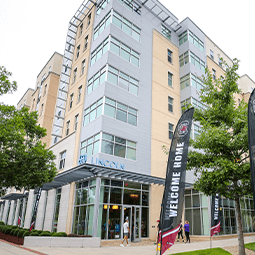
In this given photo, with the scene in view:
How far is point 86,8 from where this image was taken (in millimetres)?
28906

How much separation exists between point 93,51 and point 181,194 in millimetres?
20212

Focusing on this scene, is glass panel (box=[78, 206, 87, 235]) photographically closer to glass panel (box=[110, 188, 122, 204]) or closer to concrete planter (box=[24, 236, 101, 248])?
glass panel (box=[110, 188, 122, 204])

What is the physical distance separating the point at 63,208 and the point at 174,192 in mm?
15970

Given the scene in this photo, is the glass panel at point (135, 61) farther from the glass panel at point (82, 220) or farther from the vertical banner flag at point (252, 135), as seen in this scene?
the vertical banner flag at point (252, 135)

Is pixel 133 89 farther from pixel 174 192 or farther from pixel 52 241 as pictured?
pixel 174 192

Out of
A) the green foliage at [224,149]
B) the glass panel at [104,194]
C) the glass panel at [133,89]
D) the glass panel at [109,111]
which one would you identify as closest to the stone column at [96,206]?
the glass panel at [104,194]

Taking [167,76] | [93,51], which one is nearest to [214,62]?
[167,76]

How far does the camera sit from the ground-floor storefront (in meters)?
17.8

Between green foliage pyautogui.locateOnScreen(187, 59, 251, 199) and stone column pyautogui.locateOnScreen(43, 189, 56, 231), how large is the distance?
15.8m

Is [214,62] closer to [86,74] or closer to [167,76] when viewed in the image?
[167,76]

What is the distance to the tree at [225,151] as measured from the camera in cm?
1109

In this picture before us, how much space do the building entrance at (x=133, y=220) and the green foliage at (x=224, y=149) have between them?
829 centimetres

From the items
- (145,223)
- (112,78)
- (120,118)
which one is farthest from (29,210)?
(112,78)

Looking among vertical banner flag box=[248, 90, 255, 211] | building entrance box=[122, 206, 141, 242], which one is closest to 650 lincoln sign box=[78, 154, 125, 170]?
building entrance box=[122, 206, 141, 242]
